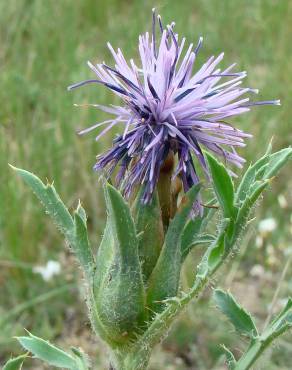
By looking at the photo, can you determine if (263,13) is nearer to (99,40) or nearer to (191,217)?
(99,40)

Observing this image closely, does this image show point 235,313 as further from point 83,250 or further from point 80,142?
point 80,142

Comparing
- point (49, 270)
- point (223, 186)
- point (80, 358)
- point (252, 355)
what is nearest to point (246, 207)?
point (223, 186)

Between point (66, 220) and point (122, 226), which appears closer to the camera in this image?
point (122, 226)

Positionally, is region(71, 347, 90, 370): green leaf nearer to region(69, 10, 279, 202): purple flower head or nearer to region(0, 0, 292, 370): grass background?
region(69, 10, 279, 202): purple flower head

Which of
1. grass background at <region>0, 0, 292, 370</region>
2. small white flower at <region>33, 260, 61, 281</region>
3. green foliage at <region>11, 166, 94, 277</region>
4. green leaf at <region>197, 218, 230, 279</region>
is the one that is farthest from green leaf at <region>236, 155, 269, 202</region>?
small white flower at <region>33, 260, 61, 281</region>

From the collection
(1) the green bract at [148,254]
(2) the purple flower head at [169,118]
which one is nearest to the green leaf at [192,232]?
(1) the green bract at [148,254]

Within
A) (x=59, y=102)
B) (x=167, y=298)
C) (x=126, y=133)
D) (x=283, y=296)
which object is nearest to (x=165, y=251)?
(x=167, y=298)
